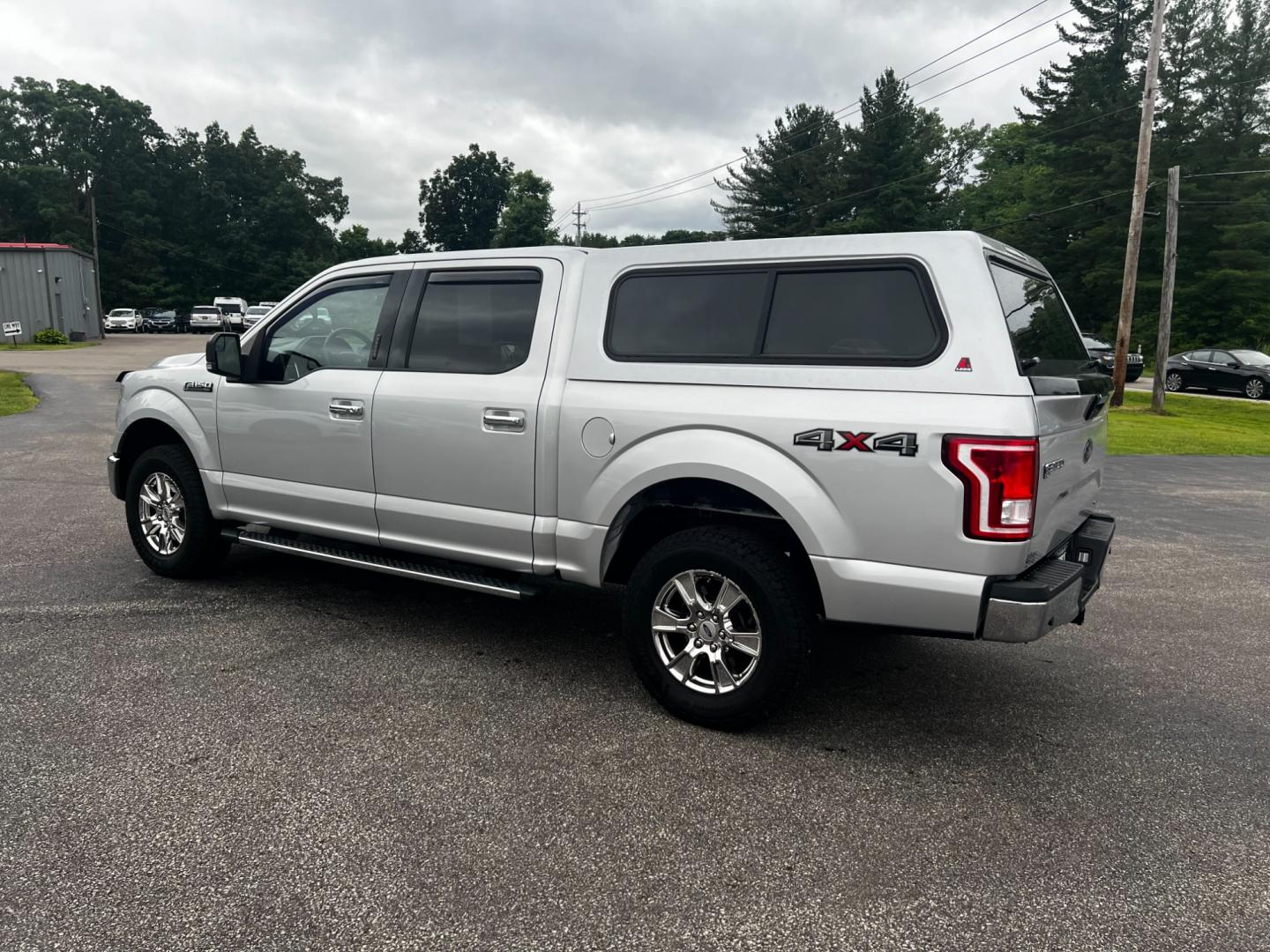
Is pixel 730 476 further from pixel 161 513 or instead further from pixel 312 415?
pixel 161 513

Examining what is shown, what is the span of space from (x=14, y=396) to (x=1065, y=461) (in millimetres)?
18994

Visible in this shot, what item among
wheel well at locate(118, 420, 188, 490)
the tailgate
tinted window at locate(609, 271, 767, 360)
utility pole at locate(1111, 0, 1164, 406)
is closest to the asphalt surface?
wheel well at locate(118, 420, 188, 490)

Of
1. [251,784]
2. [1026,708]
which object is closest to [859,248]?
[1026,708]

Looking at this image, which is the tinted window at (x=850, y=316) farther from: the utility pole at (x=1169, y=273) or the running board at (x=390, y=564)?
the utility pole at (x=1169, y=273)

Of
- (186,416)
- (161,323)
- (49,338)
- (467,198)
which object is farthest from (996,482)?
(467,198)

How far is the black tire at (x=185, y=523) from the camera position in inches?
211

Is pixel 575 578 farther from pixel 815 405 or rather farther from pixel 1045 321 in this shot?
pixel 1045 321

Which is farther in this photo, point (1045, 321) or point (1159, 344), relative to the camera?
point (1159, 344)

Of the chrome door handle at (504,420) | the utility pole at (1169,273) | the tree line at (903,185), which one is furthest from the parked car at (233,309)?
the chrome door handle at (504,420)

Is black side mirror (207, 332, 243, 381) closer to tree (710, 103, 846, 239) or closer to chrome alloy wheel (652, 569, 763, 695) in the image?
chrome alloy wheel (652, 569, 763, 695)

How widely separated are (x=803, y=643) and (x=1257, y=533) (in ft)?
21.8

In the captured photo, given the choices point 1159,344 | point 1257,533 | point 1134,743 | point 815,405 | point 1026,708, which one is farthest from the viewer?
point 1159,344

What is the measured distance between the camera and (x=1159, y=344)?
21922 millimetres

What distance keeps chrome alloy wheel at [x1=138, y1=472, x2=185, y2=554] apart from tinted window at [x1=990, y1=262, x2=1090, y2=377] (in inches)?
184
